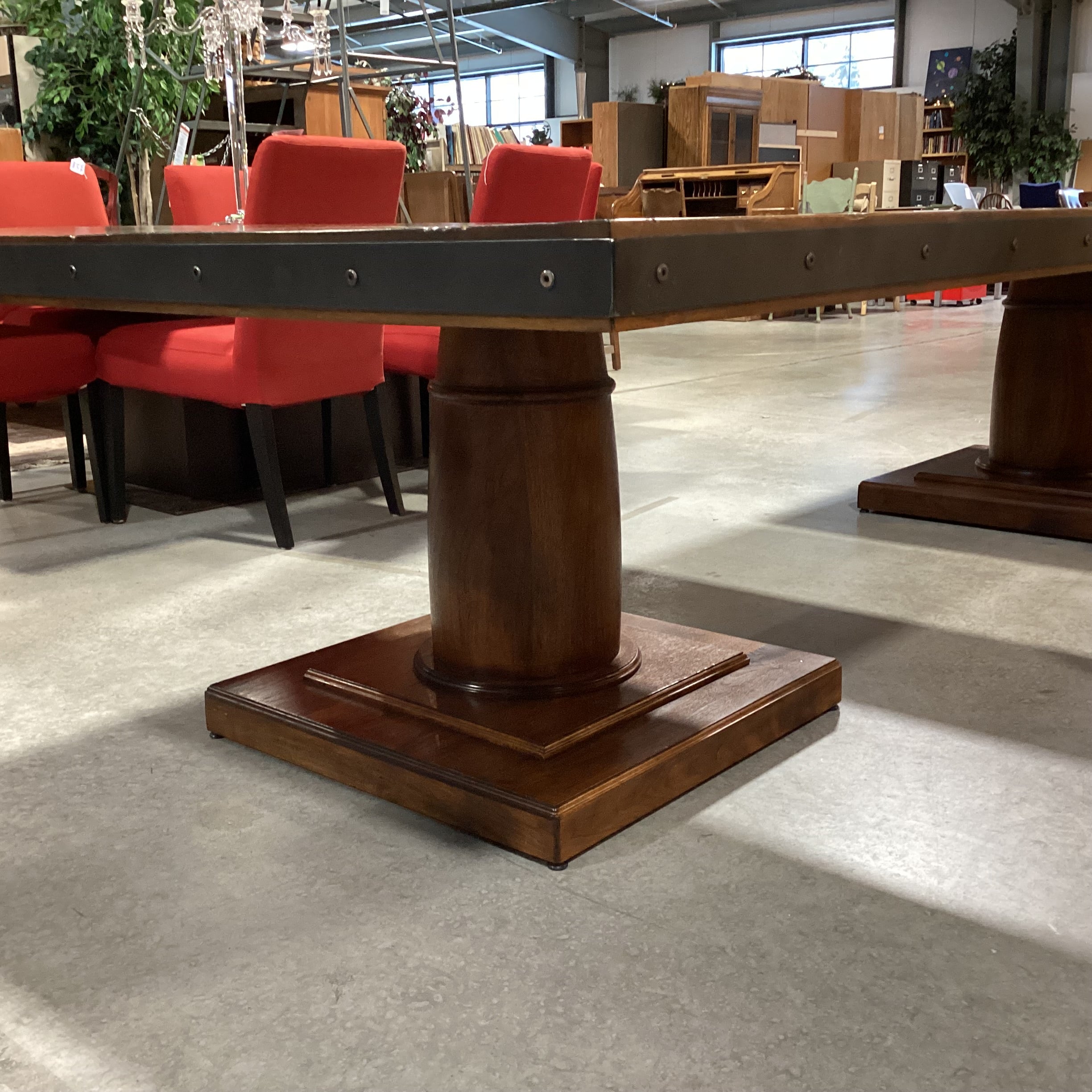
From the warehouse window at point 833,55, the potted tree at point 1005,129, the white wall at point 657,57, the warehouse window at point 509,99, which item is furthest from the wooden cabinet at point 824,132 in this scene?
the warehouse window at point 509,99

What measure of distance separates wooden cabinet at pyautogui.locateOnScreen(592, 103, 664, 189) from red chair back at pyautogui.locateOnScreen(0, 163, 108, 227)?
7765 mm

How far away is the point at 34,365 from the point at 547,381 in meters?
1.85

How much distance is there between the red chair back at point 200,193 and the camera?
3.33 meters

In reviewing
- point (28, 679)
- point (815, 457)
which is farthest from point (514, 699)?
point (815, 457)

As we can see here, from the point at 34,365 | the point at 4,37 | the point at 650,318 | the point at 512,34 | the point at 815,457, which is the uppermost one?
the point at 512,34

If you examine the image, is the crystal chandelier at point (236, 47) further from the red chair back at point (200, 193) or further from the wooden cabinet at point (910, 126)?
the wooden cabinet at point (910, 126)

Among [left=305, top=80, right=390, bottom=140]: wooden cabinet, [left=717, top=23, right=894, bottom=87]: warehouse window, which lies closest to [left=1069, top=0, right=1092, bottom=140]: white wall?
[left=717, top=23, right=894, bottom=87]: warehouse window

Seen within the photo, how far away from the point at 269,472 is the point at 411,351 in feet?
2.02

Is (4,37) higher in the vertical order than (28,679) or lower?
higher

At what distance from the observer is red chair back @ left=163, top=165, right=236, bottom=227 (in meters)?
3.33

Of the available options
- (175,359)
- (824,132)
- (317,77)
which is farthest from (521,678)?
(824,132)

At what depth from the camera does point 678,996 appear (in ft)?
3.24

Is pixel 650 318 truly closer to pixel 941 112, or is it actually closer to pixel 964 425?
pixel 964 425

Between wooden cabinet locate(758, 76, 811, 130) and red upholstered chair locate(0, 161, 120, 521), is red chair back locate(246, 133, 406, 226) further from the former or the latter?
wooden cabinet locate(758, 76, 811, 130)
